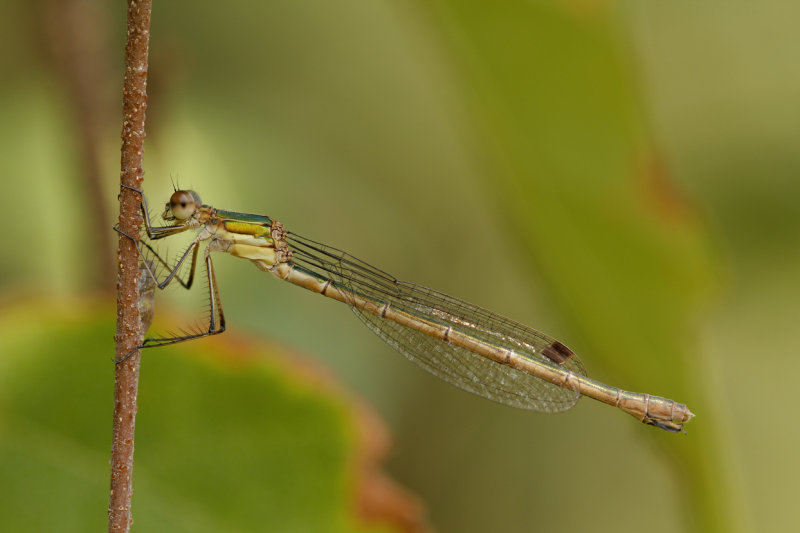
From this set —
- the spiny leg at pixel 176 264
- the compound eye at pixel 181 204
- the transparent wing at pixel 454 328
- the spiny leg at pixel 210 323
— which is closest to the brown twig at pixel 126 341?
the spiny leg at pixel 210 323

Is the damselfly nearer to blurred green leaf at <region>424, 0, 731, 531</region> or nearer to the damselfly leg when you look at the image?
the damselfly leg

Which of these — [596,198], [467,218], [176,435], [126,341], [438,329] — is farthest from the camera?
[467,218]

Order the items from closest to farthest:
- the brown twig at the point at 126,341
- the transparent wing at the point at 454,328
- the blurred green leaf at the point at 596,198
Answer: the brown twig at the point at 126,341 < the blurred green leaf at the point at 596,198 < the transparent wing at the point at 454,328

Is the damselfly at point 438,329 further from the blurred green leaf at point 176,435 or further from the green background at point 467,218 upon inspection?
the blurred green leaf at point 176,435

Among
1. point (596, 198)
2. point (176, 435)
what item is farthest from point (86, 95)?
point (596, 198)

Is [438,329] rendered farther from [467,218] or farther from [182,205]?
[467,218]

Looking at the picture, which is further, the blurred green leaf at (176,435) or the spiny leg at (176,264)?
the spiny leg at (176,264)
